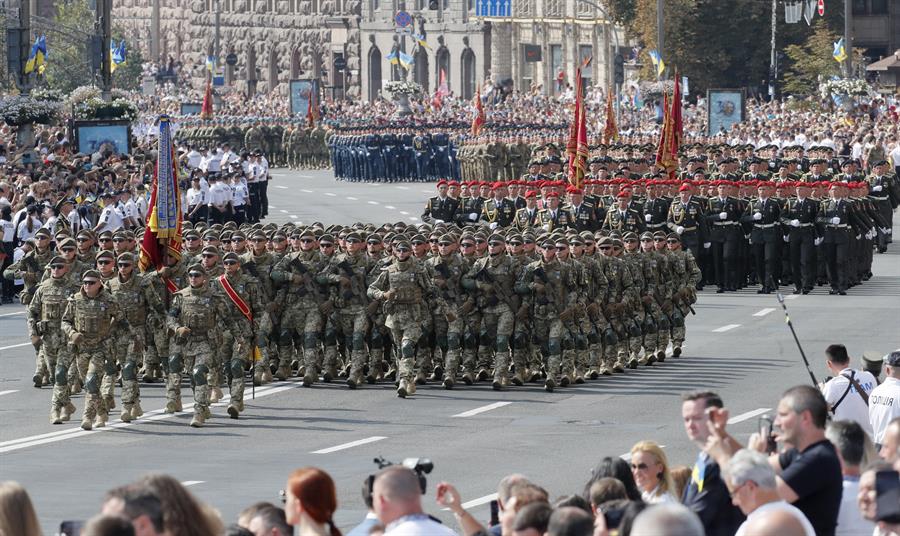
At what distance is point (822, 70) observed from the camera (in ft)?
248

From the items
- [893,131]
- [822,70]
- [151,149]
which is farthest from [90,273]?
[822,70]

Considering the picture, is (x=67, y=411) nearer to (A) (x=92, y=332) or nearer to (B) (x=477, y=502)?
(A) (x=92, y=332)

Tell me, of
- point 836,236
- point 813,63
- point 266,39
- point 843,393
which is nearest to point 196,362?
point 843,393

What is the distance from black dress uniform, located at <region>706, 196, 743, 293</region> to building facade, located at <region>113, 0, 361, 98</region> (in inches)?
3102

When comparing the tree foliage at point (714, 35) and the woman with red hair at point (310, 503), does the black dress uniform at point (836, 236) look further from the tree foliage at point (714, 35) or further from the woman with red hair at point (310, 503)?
the tree foliage at point (714, 35)

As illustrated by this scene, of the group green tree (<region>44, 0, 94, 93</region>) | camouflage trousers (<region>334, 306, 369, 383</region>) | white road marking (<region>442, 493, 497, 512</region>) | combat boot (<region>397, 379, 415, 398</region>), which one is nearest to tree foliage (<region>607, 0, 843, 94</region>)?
green tree (<region>44, 0, 94, 93</region>)

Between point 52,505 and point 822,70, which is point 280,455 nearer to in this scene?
point 52,505

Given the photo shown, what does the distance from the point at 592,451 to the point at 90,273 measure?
5.19 m

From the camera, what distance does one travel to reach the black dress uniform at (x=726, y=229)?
3403 centimetres

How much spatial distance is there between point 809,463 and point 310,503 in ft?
7.92

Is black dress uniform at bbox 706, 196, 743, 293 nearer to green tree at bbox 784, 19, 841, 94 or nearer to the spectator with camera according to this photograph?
the spectator with camera

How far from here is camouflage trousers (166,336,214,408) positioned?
2106 cm

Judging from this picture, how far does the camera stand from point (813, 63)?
247 ft

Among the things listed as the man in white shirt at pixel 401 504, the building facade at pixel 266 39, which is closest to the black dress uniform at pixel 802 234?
the man in white shirt at pixel 401 504
